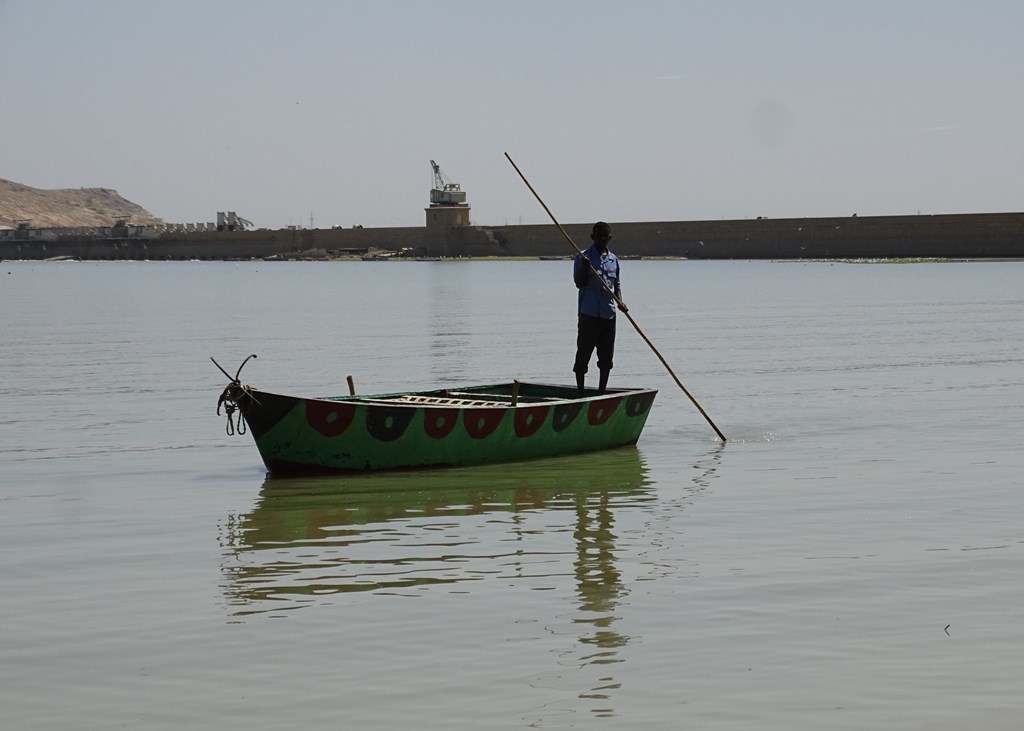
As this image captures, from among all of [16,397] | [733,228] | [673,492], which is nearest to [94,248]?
[733,228]

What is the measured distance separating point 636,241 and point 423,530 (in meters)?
110

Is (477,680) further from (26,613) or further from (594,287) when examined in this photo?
(594,287)

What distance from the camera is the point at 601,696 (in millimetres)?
5574

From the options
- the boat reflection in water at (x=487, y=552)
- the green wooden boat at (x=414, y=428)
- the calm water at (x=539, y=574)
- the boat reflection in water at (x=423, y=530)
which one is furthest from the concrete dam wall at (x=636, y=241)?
the boat reflection in water at (x=487, y=552)

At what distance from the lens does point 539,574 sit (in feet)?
25.1

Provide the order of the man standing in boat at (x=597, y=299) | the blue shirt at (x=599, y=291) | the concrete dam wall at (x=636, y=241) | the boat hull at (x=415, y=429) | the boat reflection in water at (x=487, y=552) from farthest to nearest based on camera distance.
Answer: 1. the concrete dam wall at (x=636, y=241)
2. the blue shirt at (x=599, y=291)
3. the man standing in boat at (x=597, y=299)
4. the boat hull at (x=415, y=429)
5. the boat reflection in water at (x=487, y=552)

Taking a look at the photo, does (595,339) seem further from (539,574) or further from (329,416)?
(539,574)

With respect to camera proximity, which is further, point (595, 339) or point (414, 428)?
point (595, 339)

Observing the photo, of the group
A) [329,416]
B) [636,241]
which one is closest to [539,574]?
[329,416]

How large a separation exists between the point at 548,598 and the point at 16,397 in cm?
1262

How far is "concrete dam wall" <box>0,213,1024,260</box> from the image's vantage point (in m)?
98.4

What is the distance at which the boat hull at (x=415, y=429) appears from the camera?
10.5 meters

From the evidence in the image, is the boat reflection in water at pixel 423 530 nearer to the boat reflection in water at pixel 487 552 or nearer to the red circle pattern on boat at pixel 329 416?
the boat reflection in water at pixel 487 552

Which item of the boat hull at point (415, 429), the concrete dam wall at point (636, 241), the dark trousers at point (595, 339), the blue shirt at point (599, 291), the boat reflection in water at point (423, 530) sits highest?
the concrete dam wall at point (636, 241)
